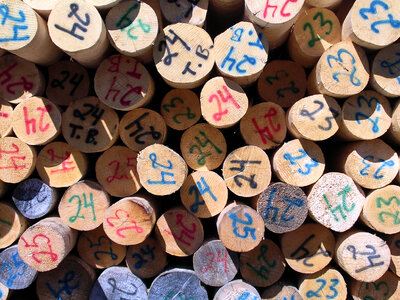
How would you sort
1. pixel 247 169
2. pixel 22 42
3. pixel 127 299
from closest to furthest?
pixel 22 42 < pixel 247 169 < pixel 127 299

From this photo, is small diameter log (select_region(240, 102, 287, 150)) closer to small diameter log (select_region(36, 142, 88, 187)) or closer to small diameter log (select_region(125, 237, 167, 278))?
small diameter log (select_region(125, 237, 167, 278))

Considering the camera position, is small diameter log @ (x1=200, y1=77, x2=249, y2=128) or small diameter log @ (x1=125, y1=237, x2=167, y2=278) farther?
small diameter log @ (x1=125, y1=237, x2=167, y2=278)

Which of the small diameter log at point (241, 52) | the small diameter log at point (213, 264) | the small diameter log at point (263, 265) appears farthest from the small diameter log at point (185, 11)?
the small diameter log at point (263, 265)

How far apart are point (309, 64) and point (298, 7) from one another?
1.44ft

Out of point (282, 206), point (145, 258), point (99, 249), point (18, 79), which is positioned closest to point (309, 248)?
point (282, 206)

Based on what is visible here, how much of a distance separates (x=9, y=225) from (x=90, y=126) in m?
0.84

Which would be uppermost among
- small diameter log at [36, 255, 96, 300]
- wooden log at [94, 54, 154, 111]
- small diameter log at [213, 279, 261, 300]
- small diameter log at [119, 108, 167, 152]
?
wooden log at [94, 54, 154, 111]

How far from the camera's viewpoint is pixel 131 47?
79.7 inches

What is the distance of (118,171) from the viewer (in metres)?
2.24

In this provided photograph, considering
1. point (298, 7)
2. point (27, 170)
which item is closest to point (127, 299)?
point (27, 170)

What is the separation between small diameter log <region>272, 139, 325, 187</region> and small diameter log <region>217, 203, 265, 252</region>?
31 centimetres

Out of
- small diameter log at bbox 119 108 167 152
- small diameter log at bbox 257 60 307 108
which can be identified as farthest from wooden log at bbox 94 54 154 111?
small diameter log at bbox 257 60 307 108

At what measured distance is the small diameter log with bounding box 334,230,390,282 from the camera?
2137 mm

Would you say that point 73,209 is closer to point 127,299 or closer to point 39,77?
point 127,299
